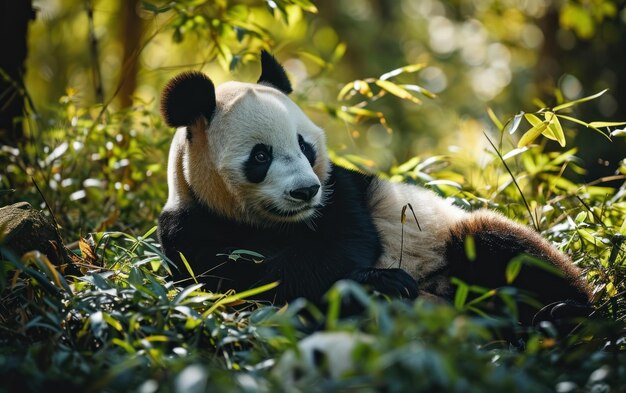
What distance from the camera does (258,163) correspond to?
351cm

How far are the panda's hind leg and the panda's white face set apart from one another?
86 centimetres

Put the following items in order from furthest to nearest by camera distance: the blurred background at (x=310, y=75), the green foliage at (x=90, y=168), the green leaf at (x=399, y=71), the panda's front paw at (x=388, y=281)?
1. the blurred background at (x=310, y=75)
2. the green foliage at (x=90, y=168)
3. the green leaf at (x=399, y=71)
4. the panda's front paw at (x=388, y=281)

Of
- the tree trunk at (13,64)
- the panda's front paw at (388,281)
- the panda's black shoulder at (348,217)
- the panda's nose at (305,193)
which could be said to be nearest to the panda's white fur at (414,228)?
the panda's black shoulder at (348,217)

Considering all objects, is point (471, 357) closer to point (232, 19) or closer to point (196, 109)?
point (196, 109)

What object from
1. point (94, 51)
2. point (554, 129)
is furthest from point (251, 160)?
point (94, 51)

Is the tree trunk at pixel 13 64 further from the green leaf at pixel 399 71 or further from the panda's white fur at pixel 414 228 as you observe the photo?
the panda's white fur at pixel 414 228

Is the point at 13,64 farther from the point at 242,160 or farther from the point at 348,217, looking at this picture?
the point at 348,217

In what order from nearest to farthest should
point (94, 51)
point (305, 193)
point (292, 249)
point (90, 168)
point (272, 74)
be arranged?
point (305, 193) < point (292, 249) < point (272, 74) < point (90, 168) < point (94, 51)

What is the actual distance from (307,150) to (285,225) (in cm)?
43

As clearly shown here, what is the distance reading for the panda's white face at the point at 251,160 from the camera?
11.3ft

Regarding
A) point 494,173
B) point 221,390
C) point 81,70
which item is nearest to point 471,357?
point 221,390

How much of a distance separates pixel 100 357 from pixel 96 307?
15.9 inches

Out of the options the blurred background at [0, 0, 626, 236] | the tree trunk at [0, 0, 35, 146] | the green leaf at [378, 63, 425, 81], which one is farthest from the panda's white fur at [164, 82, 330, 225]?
the tree trunk at [0, 0, 35, 146]

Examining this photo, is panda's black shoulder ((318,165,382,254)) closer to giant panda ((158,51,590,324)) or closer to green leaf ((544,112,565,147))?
giant panda ((158,51,590,324))
